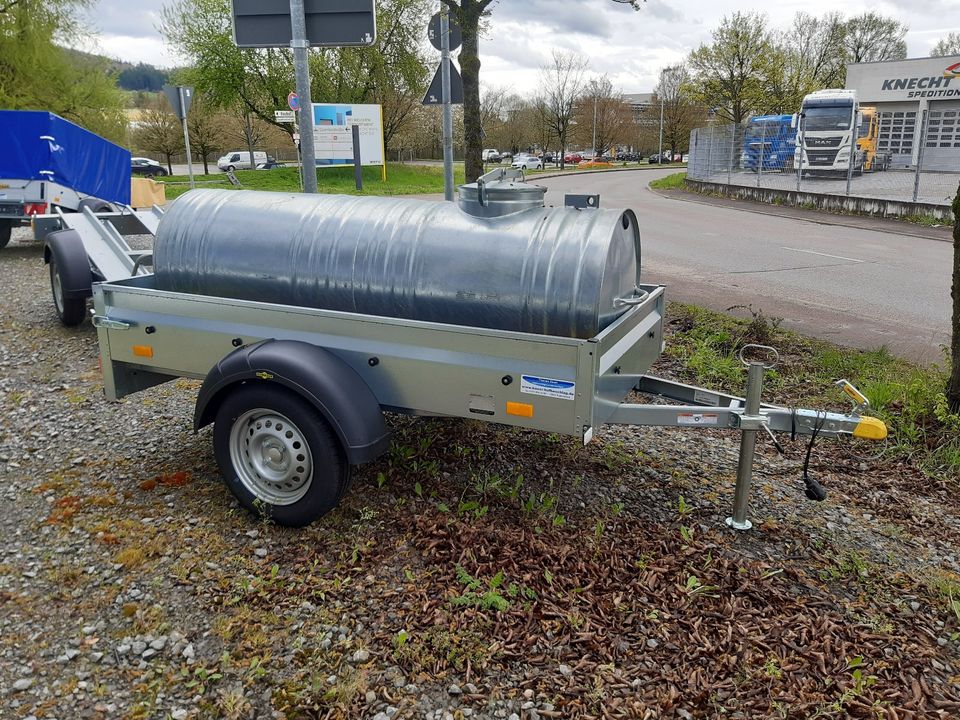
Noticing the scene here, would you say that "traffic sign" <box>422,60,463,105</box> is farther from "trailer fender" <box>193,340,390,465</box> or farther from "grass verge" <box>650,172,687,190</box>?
"grass verge" <box>650,172,687,190</box>

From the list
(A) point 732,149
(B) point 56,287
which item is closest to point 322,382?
(B) point 56,287

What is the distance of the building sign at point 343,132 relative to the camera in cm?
3042

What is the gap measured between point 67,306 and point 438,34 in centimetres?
494

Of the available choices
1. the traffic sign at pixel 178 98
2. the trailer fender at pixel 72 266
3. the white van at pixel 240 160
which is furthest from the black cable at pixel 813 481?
the white van at pixel 240 160

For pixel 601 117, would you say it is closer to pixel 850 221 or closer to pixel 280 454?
pixel 850 221

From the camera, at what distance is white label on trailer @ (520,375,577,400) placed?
3.42 meters

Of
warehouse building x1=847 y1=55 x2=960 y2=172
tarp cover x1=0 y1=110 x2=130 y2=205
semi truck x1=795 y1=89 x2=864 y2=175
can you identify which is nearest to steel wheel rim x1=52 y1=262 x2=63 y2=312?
tarp cover x1=0 y1=110 x2=130 y2=205

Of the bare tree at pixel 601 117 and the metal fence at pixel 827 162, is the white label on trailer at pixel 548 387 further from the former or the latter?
the bare tree at pixel 601 117

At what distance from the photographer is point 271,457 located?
158 inches

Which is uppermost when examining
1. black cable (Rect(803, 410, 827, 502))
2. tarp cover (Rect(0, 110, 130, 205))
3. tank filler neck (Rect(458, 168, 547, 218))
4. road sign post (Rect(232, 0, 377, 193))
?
road sign post (Rect(232, 0, 377, 193))

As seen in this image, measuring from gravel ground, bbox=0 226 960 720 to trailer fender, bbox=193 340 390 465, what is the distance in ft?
1.81

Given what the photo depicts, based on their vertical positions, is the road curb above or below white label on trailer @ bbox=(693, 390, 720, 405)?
below

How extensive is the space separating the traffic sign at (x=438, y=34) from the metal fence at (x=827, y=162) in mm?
13291

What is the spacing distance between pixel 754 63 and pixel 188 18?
3349 centimetres
